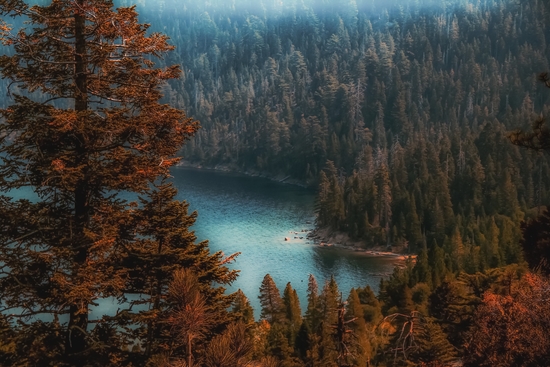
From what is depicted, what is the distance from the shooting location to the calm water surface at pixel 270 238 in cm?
8531

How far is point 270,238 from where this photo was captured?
4338 inches

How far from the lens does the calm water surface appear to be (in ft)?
280

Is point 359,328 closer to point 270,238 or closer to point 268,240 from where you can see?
point 268,240

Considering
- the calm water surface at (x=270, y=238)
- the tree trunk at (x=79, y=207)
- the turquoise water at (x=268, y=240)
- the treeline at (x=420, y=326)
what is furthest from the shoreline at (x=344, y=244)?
the tree trunk at (x=79, y=207)

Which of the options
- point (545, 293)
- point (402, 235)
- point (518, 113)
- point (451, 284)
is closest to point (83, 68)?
point (545, 293)

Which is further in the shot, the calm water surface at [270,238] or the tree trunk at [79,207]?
the calm water surface at [270,238]

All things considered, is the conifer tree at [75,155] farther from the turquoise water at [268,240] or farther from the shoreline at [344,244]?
the shoreline at [344,244]

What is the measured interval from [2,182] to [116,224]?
2568mm

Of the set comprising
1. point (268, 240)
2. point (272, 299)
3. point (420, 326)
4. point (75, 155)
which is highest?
point (75, 155)

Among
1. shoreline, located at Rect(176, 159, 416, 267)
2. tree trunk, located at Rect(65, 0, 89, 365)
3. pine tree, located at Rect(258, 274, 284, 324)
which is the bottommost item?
shoreline, located at Rect(176, 159, 416, 267)

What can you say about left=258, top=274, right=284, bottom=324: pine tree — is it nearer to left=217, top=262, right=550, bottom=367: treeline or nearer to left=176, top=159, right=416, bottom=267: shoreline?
left=217, top=262, right=550, bottom=367: treeline

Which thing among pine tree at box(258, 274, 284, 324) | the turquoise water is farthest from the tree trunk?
the turquoise water

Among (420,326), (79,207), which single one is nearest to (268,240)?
(420,326)

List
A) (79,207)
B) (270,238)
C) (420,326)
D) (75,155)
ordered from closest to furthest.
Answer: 1. (75,155)
2. (79,207)
3. (420,326)
4. (270,238)
